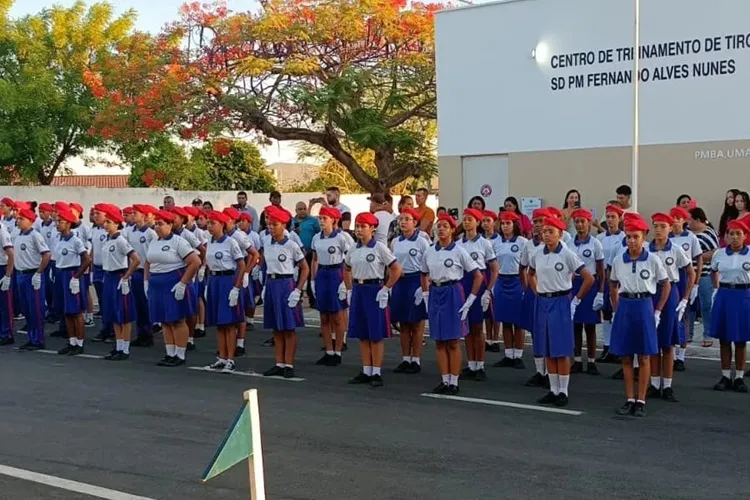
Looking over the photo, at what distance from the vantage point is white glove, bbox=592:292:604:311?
435 inches

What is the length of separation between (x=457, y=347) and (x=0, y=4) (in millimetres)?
26100

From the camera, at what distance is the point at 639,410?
9016mm

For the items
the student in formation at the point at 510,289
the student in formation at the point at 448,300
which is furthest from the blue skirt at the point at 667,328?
the student in formation at the point at 510,289

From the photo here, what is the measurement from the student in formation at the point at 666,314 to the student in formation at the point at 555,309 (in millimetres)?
781

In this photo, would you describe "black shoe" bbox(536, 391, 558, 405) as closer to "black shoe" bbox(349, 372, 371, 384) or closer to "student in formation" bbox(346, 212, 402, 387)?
"student in formation" bbox(346, 212, 402, 387)

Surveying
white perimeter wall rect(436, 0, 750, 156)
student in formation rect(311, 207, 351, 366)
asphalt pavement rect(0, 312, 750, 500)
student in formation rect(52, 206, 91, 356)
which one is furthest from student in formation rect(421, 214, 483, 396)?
white perimeter wall rect(436, 0, 750, 156)

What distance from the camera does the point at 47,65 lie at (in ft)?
100

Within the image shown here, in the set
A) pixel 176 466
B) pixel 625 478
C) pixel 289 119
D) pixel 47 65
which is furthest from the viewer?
pixel 47 65

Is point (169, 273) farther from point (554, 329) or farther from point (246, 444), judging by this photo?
point (246, 444)

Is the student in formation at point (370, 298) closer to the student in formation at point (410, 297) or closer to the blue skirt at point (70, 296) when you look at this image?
the student in formation at point (410, 297)

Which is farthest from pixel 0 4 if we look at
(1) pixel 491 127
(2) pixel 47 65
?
(1) pixel 491 127

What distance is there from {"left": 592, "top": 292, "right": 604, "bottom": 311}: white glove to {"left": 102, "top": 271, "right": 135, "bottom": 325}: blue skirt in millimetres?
5950

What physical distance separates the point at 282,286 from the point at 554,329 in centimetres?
338

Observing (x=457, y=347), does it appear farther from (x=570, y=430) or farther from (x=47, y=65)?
(x=47, y=65)
